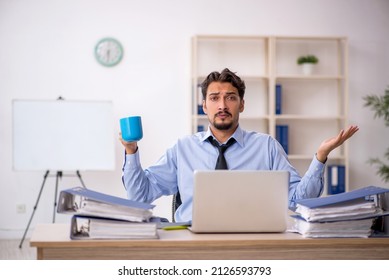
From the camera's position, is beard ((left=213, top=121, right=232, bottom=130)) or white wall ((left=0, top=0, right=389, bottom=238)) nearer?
beard ((left=213, top=121, right=232, bottom=130))

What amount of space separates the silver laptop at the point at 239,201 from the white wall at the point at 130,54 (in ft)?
12.3

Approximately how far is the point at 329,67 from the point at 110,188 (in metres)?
2.30

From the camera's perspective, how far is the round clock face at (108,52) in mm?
5512

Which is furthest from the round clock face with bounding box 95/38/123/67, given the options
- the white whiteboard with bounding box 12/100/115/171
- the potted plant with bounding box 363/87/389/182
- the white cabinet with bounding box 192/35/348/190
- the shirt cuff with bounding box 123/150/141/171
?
the shirt cuff with bounding box 123/150/141/171

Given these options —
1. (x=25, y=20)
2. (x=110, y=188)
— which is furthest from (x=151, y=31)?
(x=110, y=188)

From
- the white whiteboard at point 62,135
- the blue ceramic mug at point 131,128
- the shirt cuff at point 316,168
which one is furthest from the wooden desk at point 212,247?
the white whiteboard at point 62,135

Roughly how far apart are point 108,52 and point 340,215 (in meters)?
3.96

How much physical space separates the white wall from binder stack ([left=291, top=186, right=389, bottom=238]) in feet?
12.3

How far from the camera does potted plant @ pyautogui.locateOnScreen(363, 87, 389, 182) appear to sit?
5.47 m

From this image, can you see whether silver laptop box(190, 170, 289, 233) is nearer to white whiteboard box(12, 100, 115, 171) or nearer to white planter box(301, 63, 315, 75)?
white whiteboard box(12, 100, 115, 171)

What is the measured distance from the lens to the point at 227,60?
18.7ft

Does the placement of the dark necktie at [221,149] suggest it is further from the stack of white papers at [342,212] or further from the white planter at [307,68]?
the white planter at [307,68]

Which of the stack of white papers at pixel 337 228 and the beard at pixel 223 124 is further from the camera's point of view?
the beard at pixel 223 124
